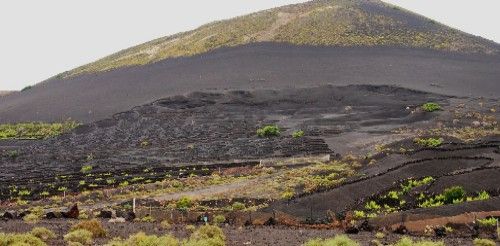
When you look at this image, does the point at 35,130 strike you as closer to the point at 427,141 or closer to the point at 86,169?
the point at 86,169

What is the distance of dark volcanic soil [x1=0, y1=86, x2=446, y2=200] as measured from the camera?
64.6 m

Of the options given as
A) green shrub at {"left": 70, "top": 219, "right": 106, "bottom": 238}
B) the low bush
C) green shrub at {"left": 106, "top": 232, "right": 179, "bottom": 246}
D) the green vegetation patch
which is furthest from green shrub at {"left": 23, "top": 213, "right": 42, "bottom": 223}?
the green vegetation patch

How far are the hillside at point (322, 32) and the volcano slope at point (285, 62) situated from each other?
0.21 metres

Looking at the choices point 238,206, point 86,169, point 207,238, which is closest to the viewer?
point 207,238

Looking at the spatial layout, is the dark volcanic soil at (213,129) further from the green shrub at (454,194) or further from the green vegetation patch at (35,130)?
the green shrub at (454,194)

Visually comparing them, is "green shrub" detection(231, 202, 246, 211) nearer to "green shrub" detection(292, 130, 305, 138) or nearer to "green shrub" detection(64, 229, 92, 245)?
"green shrub" detection(64, 229, 92, 245)

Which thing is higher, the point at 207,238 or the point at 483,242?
the point at 207,238

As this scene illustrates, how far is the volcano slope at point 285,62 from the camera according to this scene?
100438 mm

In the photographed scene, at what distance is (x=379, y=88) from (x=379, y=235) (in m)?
72.9

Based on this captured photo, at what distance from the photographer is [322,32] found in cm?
12669

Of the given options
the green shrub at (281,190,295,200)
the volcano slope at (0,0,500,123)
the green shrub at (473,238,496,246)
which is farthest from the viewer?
the volcano slope at (0,0,500,123)

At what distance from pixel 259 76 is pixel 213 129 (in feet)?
87.7

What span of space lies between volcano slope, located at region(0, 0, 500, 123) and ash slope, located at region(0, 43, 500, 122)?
186 mm

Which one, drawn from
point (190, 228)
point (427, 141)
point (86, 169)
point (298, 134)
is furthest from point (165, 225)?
point (298, 134)
